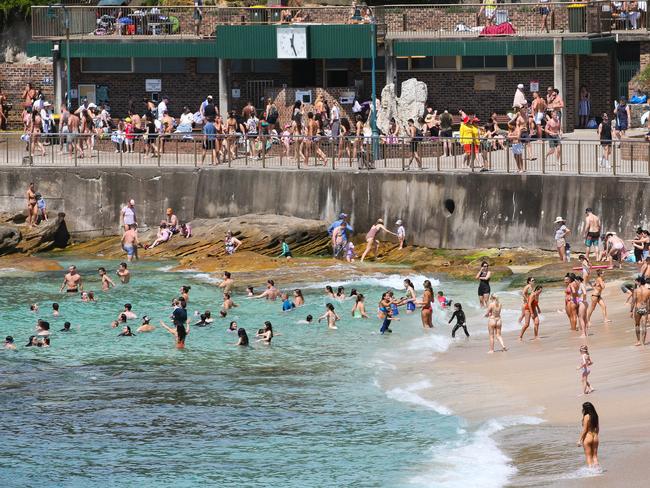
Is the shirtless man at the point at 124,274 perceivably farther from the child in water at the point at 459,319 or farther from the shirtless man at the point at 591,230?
the shirtless man at the point at 591,230

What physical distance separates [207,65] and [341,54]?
594 centimetres

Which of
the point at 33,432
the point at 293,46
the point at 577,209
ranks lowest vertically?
the point at 33,432

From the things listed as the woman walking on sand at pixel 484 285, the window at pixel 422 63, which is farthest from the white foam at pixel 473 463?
the window at pixel 422 63

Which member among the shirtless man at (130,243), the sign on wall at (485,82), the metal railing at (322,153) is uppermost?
the sign on wall at (485,82)

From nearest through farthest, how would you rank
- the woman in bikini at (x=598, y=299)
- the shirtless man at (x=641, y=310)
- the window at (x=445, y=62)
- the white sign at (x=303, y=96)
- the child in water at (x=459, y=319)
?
the shirtless man at (x=641, y=310), the woman in bikini at (x=598, y=299), the child in water at (x=459, y=319), the white sign at (x=303, y=96), the window at (x=445, y=62)

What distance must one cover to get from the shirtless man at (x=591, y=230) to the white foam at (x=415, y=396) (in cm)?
1045

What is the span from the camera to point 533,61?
2143 inches

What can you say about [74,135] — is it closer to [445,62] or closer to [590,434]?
[445,62]

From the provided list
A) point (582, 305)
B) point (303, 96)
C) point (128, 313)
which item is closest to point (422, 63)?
point (303, 96)

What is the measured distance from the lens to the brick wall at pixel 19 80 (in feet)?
195

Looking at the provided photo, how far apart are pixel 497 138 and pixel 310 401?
15105 mm

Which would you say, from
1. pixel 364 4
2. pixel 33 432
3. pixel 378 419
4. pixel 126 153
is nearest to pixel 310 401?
pixel 378 419

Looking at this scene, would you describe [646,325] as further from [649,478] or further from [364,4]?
[364,4]

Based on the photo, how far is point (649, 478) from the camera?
82.6 feet
